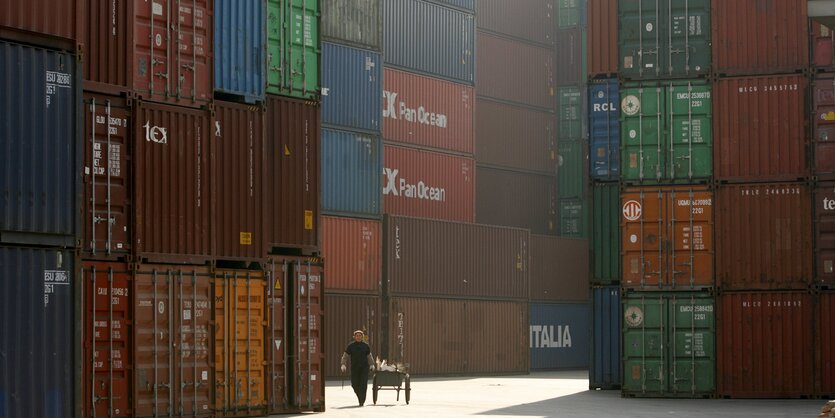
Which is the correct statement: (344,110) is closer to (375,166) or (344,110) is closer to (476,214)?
→ (375,166)

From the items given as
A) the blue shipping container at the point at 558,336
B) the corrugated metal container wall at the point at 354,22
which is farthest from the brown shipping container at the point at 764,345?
the blue shipping container at the point at 558,336

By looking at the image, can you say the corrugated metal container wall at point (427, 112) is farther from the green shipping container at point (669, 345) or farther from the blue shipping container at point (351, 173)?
the green shipping container at point (669, 345)

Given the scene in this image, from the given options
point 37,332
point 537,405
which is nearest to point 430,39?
point 537,405

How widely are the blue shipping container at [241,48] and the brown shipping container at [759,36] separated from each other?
11.4 metres

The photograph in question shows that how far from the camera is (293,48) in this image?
94.3 ft

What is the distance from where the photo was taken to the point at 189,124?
2603cm

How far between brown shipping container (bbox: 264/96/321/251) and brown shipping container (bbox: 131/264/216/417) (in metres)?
2.30

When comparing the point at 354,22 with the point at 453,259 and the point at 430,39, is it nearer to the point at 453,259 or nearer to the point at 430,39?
the point at 430,39

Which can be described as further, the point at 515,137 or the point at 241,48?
the point at 515,137

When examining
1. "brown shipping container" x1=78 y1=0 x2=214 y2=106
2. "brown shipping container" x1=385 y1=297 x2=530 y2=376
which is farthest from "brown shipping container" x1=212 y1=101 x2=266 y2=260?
"brown shipping container" x1=385 y1=297 x2=530 y2=376

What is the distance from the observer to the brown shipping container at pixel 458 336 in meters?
47.2

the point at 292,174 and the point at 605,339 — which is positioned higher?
the point at 292,174

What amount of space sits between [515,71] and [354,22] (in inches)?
620

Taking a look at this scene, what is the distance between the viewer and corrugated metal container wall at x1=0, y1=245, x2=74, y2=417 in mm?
20297
